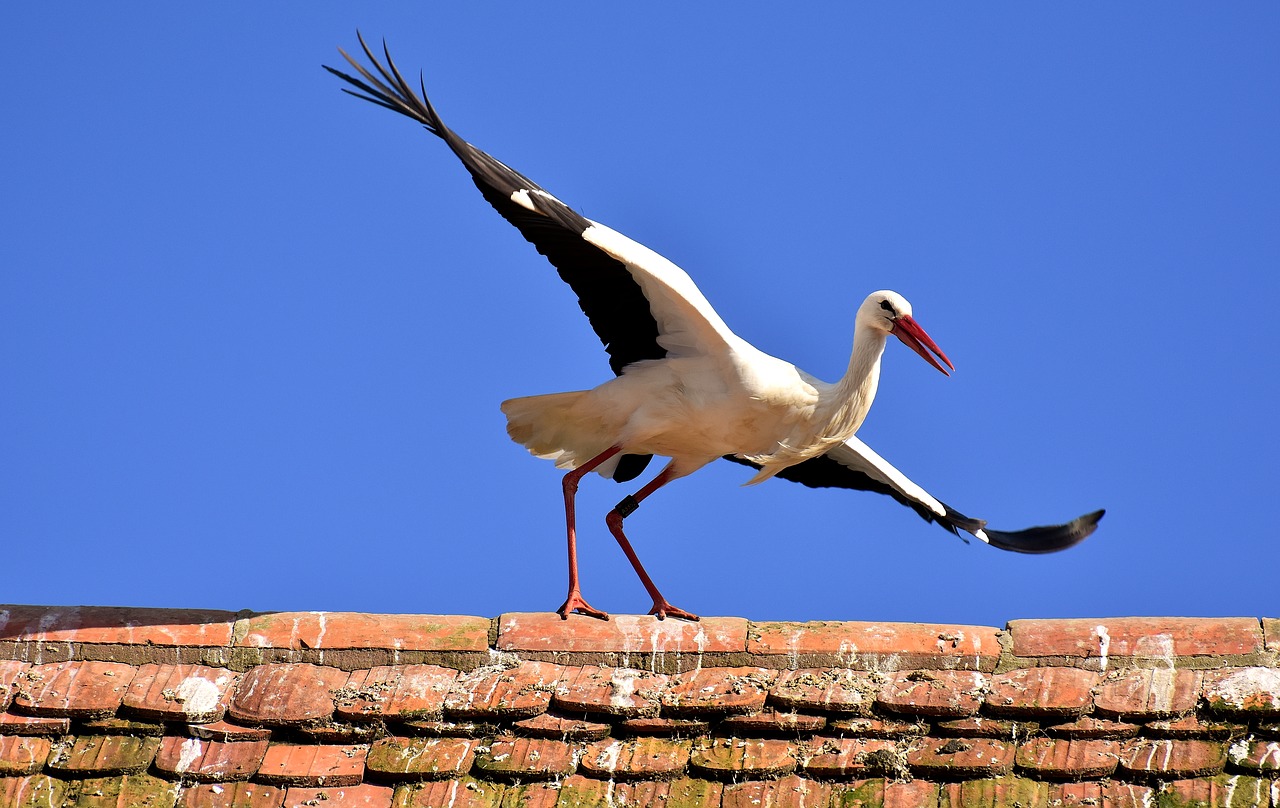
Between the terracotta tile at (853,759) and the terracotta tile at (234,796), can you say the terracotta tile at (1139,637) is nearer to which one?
the terracotta tile at (853,759)

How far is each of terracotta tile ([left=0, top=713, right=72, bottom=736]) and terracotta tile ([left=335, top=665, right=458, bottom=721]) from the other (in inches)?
27.1

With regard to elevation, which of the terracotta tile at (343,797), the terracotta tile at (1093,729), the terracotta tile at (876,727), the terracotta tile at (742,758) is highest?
the terracotta tile at (1093,729)

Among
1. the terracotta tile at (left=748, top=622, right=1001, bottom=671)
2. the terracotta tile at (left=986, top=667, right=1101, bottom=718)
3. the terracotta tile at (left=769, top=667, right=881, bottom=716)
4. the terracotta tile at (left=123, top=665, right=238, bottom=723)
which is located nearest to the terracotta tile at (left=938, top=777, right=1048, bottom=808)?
the terracotta tile at (left=986, top=667, right=1101, bottom=718)

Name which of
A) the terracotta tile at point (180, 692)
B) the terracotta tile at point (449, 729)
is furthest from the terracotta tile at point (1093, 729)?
the terracotta tile at point (180, 692)

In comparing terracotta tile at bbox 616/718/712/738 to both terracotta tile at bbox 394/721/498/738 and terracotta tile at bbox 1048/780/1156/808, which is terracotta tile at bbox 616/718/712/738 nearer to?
terracotta tile at bbox 394/721/498/738

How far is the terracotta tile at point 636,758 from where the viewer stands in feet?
12.1

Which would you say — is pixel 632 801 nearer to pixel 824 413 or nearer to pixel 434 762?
→ pixel 434 762

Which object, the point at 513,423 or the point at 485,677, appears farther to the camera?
the point at 513,423

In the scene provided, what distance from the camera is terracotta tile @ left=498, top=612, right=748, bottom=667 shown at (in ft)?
13.6

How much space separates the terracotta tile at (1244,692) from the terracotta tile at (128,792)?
247 centimetres

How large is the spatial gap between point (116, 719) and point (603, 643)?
1.26m

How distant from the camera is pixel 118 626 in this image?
4.30 m

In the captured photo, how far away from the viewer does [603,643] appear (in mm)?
4180

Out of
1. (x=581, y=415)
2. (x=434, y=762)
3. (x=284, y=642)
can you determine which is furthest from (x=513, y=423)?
(x=434, y=762)
